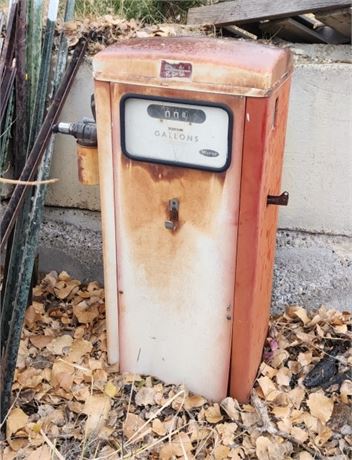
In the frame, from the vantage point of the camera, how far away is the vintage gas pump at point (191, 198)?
5.77ft

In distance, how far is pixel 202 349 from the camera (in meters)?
2.14

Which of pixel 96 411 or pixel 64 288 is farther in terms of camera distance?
pixel 64 288

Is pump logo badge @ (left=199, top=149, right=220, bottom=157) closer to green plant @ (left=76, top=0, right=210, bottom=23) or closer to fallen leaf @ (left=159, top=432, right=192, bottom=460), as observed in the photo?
fallen leaf @ (left=159, top=432, right=192, bottom=460)

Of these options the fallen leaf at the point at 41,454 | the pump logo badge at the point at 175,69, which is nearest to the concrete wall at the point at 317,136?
the pump logo badge at the point at 175,69

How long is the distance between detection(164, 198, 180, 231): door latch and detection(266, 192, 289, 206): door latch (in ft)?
0.98

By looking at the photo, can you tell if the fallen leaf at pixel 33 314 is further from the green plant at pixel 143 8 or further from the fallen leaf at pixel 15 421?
the green plant at pixel 143 8

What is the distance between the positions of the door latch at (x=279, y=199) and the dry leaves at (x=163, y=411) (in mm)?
754

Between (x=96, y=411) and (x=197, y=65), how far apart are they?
1296mm

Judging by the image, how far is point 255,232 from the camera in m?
1.88

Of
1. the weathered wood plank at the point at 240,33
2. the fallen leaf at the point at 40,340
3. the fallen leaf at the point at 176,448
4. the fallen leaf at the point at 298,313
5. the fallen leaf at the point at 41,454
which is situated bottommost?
the fallen leaf at the point at 41,454

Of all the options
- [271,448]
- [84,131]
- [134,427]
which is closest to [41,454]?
[134,427]

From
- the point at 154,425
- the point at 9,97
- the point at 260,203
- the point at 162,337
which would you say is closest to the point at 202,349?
the point at 162,337

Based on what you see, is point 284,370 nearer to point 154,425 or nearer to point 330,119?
point 154,425

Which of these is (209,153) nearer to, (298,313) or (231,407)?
(231,407)
